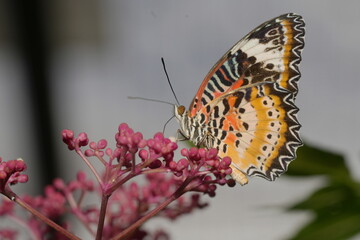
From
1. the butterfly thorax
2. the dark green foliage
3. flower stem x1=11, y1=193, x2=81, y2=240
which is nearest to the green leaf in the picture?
the dark green foliage

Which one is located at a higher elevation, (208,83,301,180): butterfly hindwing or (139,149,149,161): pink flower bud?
(139,149,149,161): pink flower bud

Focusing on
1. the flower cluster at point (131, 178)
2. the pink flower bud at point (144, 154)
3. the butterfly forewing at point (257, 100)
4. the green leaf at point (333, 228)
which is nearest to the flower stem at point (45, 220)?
the flower cluster at point (131, 178)

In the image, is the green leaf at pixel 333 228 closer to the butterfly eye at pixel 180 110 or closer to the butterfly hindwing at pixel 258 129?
the butterfly hindwing at pixel 258 129

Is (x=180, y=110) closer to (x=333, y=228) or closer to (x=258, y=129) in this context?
(x=258, y=129)

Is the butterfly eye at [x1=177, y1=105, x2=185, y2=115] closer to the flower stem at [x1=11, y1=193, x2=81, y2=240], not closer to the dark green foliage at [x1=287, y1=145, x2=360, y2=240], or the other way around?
the dark green foliage at [x1=287, y1=145, x2=360, y2=240]

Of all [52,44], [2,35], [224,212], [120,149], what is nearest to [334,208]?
[120,149]

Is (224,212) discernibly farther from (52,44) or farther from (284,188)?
(52,44)

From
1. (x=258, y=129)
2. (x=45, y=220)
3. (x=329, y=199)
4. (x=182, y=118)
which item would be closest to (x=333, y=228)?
(x=329, y=199)
